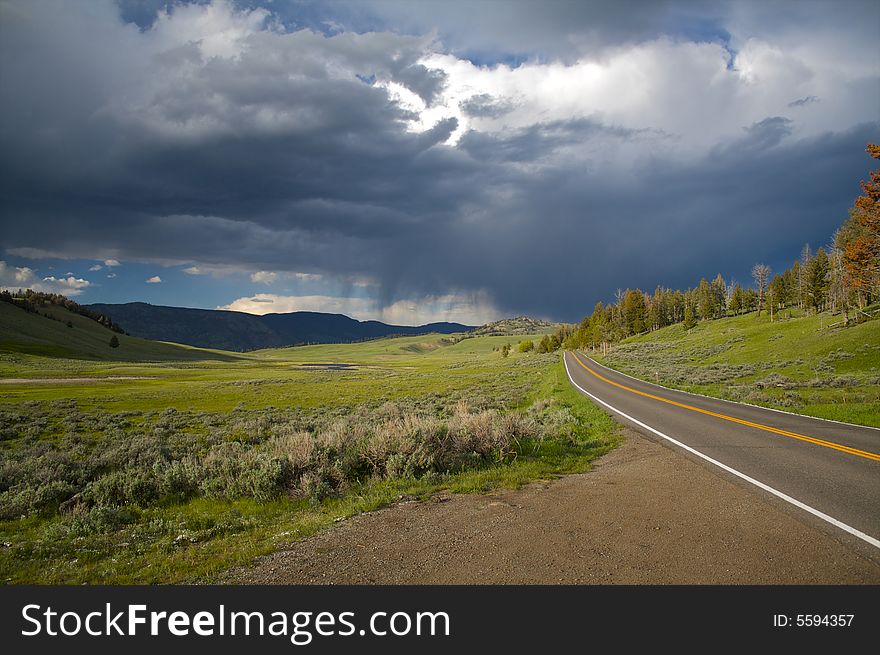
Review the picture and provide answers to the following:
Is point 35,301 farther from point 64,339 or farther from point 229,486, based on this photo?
point 229,486

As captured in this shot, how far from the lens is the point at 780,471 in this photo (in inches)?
363

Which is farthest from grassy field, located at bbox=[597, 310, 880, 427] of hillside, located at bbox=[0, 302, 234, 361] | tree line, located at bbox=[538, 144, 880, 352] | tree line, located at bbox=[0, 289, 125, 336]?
tree line, located at bbox=[0, 289, 125, 336]

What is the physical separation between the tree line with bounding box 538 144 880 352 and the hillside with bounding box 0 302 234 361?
140453 millimetres

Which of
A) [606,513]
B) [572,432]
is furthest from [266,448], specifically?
[606,513]

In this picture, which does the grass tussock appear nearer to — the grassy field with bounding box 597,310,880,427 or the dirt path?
the dirt path

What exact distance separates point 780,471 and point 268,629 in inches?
396

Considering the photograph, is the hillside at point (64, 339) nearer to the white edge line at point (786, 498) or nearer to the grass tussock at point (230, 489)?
the grass tussock at point (230, 489)

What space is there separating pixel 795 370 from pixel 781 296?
74.5 m

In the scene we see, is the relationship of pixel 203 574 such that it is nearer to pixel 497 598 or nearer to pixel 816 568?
pixel 497 598

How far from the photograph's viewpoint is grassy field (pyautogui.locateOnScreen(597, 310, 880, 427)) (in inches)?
828

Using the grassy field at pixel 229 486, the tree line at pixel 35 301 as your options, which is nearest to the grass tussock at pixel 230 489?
the grassy field at pixel 229 486

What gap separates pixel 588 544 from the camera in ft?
19.4

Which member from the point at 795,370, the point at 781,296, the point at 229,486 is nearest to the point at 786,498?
the point at 229,486

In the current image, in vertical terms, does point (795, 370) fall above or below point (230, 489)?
above
